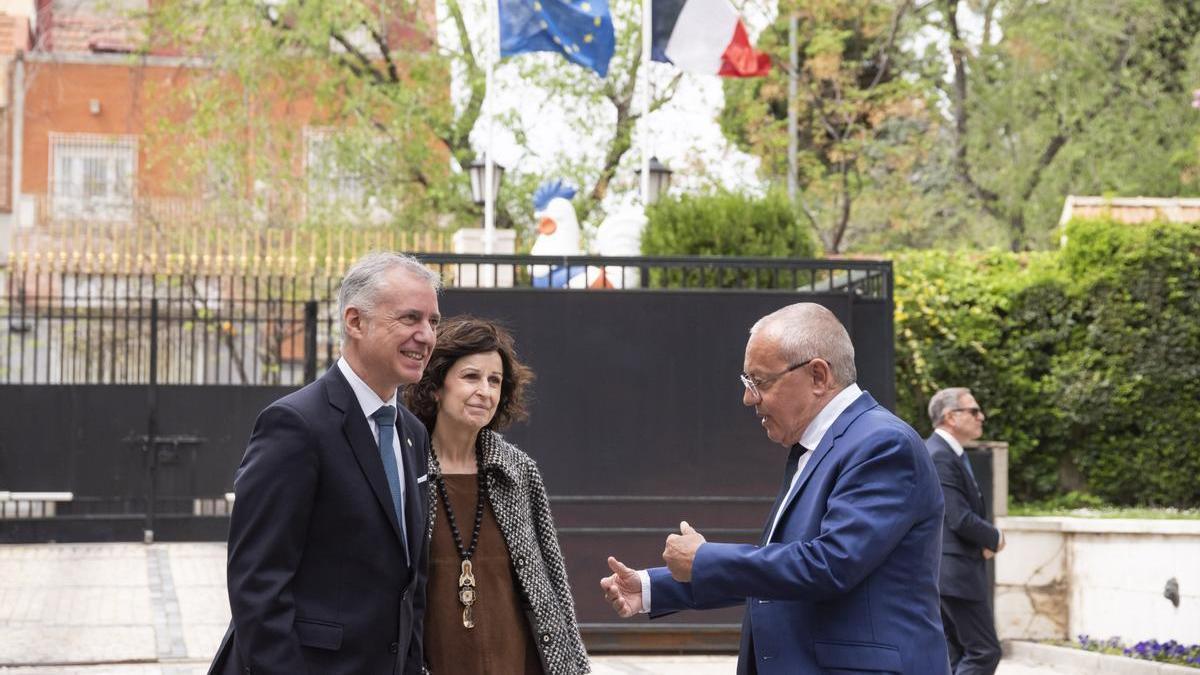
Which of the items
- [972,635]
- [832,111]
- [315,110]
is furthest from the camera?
[832,111]

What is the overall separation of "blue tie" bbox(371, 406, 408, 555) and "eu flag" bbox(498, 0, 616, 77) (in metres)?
15.7

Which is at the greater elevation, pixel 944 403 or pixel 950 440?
pixel 944 403

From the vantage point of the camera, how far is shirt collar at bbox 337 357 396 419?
13.9ft

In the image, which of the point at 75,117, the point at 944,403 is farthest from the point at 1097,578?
the point at 75,117

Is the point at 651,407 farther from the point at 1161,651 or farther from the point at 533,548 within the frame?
the point at 533,548

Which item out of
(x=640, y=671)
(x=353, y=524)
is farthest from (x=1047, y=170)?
(x=353, y=524)

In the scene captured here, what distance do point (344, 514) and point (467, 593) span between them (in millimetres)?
892

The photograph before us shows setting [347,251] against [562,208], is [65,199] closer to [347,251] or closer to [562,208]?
[347,251]

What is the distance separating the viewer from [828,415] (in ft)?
13.7

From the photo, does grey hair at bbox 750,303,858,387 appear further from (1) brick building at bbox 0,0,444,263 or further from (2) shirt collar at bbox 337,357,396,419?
(1) brick building at bbox 0,0,444,263

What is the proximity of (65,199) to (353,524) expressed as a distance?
31.4 meters

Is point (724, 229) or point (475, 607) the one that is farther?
point (724, 229)

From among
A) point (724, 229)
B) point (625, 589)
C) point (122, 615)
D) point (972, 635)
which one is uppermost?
point (724, 229)

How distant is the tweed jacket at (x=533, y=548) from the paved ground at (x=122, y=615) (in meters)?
5.57
